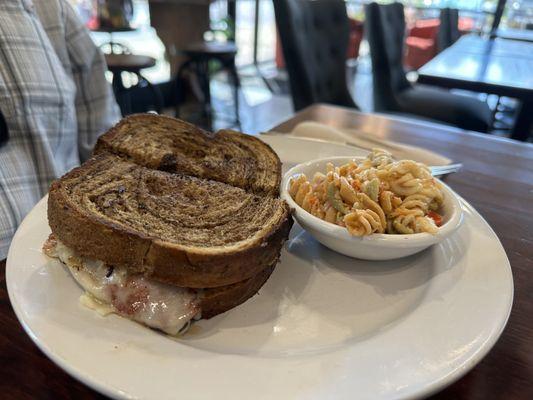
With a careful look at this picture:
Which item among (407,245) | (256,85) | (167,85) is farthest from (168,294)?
(256,85)

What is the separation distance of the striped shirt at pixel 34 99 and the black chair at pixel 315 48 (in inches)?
46.2

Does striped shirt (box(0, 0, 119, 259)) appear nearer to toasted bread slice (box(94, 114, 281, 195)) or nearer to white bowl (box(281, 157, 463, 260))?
toasted bread slice (box(94, 114, 281, 195))

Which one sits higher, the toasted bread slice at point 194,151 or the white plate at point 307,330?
the toasted bread slice at point 194,151

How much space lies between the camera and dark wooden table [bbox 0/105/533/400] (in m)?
0.62

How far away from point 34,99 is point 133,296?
0.71m

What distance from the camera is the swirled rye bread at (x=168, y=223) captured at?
0.71 m

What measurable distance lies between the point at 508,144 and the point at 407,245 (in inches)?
40.2

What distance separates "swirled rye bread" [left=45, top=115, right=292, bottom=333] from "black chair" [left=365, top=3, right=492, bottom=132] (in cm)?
197

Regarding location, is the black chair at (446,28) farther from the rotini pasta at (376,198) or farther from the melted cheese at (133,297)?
the melted cheese at (133,297)

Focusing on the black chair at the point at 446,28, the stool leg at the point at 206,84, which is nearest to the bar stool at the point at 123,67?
the stool leg at the point at 206,84

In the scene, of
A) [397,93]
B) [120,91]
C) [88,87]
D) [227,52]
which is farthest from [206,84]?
[88,87]

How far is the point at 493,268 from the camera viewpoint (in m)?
0.82

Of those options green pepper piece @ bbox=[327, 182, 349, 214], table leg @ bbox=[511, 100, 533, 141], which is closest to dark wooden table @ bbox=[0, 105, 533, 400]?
green pepper piece @ bbox=[327, 182, 349, 214]

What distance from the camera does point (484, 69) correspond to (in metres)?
2.35
